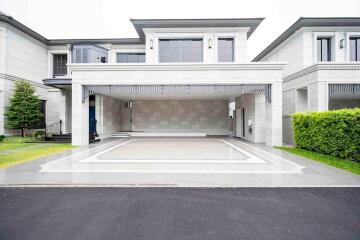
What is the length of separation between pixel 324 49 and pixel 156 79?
47.5 ft

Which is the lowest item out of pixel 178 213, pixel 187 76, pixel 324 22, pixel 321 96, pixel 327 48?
pixel 178 213

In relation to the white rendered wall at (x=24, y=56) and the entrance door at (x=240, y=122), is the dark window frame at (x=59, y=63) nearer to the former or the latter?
the white rendered wall at (x=24, y=56)

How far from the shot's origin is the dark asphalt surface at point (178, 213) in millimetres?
3232

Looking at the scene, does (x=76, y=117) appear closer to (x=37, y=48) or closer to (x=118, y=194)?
(x=118, y=194)

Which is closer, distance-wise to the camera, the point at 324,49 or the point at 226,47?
the point at 324,49

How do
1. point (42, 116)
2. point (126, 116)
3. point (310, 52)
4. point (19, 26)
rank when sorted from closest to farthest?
point (310, 52)
point (19, 26)
point (42, 116)
point (126, 116)

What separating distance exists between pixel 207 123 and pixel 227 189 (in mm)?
16491

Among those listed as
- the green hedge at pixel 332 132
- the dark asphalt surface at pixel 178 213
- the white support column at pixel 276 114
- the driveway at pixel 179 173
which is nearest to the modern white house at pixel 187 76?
the white support column at pixel 276 114

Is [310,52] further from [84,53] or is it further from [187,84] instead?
[84,53]

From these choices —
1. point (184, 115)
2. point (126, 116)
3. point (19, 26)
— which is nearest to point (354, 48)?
point (184, 115)

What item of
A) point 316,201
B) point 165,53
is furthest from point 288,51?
point 316,201

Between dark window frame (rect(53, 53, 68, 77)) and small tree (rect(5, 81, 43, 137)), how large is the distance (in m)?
5.00

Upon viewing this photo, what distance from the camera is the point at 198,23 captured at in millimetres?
16500

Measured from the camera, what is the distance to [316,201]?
14.6 feet
